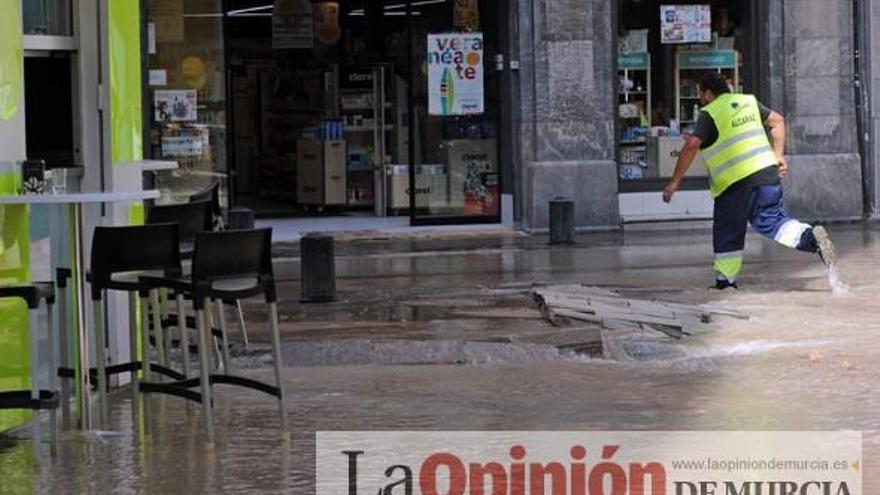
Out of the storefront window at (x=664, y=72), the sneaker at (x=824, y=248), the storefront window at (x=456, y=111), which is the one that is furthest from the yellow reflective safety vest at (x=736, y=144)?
the storefront window at (x=456, y=111)

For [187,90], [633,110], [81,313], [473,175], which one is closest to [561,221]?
[473,175]

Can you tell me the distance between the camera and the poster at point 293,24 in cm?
2061

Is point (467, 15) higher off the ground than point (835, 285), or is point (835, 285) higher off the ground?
point (467, 15)

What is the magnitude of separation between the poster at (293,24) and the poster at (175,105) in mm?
2963

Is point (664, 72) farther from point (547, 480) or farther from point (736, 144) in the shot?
point (547, 480)

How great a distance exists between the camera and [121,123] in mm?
9664

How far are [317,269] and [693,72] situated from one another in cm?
784

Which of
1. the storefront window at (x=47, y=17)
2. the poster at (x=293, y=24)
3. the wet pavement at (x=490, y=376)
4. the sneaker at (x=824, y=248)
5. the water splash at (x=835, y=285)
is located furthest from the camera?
the poster at (x=293, y=24)

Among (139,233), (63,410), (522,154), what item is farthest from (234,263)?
(522,154)

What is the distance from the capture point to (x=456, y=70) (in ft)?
62.7

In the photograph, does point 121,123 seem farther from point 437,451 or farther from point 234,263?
point 437,451

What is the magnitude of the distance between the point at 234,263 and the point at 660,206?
11.7 m

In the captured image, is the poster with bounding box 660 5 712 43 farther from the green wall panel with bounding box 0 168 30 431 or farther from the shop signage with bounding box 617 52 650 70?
the green wall panel with bounding box 0 168 30 431

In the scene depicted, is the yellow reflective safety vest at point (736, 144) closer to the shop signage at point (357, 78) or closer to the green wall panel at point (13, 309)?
the green wall panel at point (13, 309)
